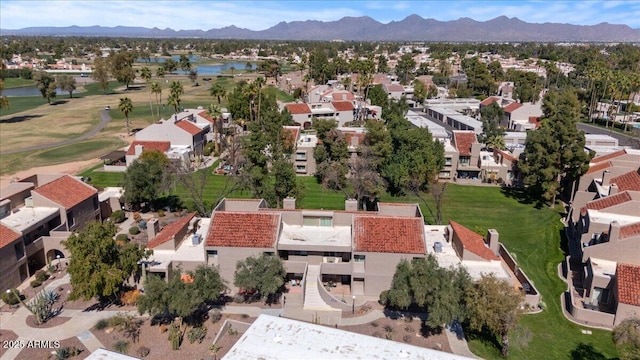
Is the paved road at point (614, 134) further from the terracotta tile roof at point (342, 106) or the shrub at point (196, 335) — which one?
the shrub at point (196, 335)

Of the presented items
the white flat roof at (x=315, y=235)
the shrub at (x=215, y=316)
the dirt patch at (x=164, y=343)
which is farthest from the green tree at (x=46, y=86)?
the shrub at (x=215, y=316)


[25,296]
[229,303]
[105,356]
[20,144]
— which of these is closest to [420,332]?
[229,303]

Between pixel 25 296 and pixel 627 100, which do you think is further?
pixel 627 100

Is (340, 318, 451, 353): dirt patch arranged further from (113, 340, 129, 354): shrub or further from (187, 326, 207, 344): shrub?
(113, 340, 129, 354): shrub

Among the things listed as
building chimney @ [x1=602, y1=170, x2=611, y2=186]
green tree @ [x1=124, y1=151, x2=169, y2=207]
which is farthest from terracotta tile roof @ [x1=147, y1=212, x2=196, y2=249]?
building chimney @ [x1=602, y1=170, x2=611, y2=186]

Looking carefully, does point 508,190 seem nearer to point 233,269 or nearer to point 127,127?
point 233,269
